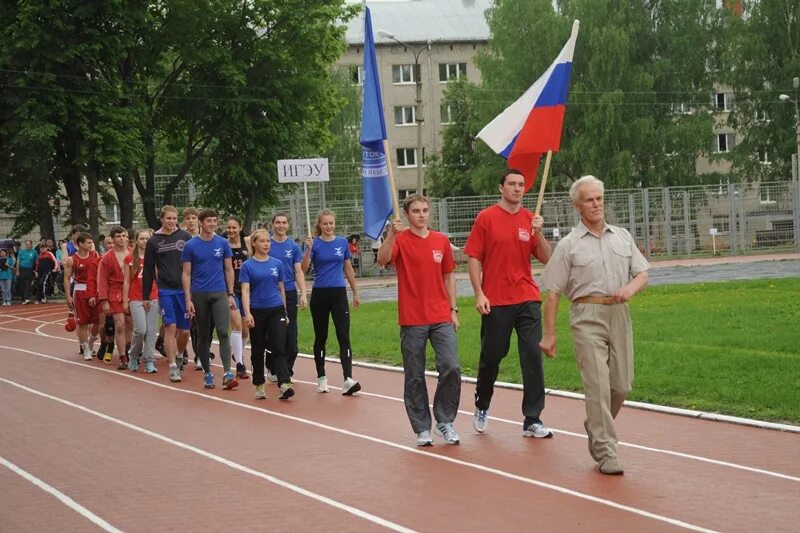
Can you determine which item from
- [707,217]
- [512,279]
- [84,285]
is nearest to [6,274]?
[84,285]

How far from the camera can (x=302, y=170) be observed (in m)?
21.7

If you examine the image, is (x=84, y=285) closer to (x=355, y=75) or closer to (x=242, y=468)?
(x=242, y=468)

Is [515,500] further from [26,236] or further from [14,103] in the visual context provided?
[26,236]

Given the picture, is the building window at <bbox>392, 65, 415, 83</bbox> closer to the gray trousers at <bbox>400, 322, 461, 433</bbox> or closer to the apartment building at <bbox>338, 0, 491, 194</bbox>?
the apartment building at <bbox>338, 0, 491, 194</bbox>

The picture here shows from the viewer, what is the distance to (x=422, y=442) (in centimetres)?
1084

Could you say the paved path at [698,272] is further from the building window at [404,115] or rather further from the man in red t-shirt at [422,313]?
the building window at [404,115]

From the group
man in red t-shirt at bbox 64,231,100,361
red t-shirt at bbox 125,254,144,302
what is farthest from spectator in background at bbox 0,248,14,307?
red t-shirt at bbox 125,254,144,302

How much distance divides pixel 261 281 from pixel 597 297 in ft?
18.9

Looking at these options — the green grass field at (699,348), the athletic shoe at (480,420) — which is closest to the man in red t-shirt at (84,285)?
the green grass field at (699,348)

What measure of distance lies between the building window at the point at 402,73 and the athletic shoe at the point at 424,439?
79.1 metres

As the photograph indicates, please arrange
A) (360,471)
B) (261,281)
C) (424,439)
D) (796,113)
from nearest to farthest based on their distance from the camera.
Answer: (360,471) < (424,439) < (261,281) < (796,113)

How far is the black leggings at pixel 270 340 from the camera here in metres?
14.4

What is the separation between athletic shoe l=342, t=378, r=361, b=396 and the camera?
14547 mm

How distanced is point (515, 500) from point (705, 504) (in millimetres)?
1142
